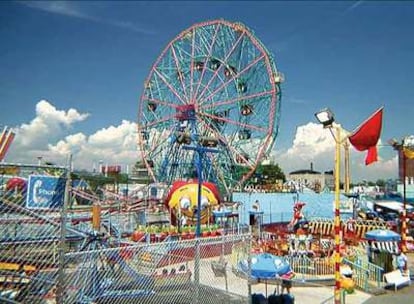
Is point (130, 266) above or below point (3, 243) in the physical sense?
below

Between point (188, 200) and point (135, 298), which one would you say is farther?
point (188, 200)

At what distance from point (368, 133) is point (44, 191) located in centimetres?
689

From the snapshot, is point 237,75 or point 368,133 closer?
point 368,133

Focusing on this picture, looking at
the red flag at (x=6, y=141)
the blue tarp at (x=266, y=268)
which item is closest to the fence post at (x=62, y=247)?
the blue tarp at (x=266, y=268)

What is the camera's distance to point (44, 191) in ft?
18.7

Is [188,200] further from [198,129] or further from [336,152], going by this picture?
[198,129]

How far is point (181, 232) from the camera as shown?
68.0ft

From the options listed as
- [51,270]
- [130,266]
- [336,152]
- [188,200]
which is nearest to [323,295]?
[336,152]

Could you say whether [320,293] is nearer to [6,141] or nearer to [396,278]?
[396,278]

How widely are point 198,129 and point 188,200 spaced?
17896 mm

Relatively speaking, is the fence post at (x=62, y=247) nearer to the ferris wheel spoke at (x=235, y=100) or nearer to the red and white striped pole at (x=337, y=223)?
the red and white striped pole at (x=337, y=223)

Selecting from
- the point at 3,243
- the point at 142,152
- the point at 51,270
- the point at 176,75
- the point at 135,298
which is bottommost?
the point at 135,298

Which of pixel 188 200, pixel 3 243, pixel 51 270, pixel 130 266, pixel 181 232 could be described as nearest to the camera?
pixel 3 243

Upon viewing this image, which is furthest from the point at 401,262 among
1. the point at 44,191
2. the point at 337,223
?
the point at 44,191
